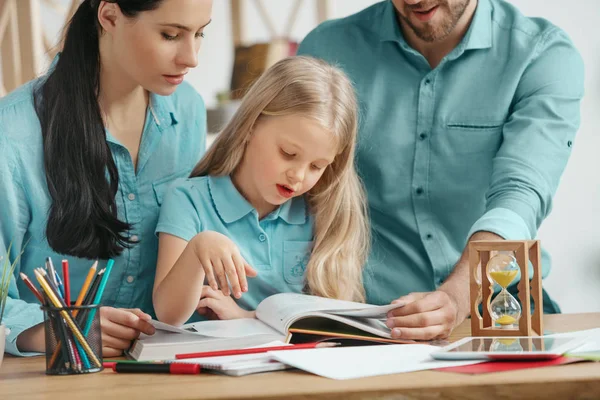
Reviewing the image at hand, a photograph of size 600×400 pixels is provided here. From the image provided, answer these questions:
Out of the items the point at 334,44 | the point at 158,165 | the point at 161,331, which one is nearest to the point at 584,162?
the point at 334,44

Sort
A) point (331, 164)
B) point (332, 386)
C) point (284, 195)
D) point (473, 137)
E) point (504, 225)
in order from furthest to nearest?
point (473, 137)
point (331, 164)
point (284, 195)
point (504, 225)
point (332, 386)

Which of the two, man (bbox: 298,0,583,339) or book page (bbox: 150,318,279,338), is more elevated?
man (bbox: 298,0,583,339)

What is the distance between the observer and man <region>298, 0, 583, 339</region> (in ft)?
6.33

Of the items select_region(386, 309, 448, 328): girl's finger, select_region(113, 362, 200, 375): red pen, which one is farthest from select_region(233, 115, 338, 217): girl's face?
select_region(113, 362, 200, 375): red pen

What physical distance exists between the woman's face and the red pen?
683mm

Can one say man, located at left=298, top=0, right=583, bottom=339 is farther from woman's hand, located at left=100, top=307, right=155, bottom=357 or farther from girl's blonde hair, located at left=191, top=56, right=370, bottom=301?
woman's hand, located at left=100, top=307, right=155, bottom=357

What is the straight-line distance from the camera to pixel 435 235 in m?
1.95

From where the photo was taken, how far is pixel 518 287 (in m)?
1.32

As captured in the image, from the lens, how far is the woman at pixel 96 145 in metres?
1.56

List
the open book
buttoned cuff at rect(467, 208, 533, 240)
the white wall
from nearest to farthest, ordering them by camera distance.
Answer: the open book
buttoned cuff at rect(467, 208, 533, 240)
the white wall

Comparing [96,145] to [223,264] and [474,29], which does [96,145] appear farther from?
[474,29]

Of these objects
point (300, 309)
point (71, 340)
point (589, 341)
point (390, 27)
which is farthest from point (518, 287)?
point (390, 27)

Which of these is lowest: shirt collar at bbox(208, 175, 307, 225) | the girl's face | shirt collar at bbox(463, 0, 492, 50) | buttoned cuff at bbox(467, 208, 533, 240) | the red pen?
the red pen

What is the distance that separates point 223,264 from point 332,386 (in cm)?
42
